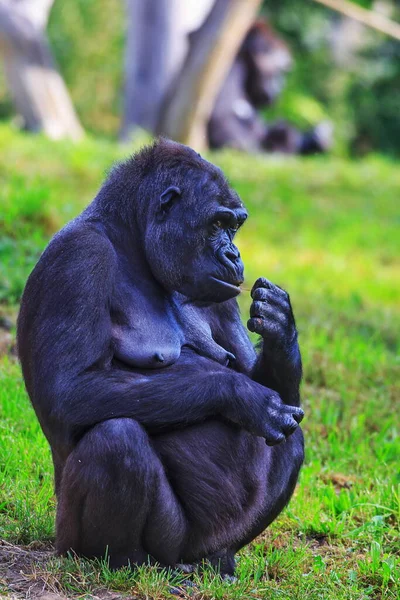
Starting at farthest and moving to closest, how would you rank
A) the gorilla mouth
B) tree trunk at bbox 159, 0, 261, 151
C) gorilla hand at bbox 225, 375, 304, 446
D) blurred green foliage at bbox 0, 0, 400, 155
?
1. blurred green foliage at bbox 0, 0, 400, 155
2. tree trunk at bbox 159, 0, 261, 151
3. the gorilla mouth
4. gorilla hand at bbox 225, 375, 304, 446

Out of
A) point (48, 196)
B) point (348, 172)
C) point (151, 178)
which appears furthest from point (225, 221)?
point (348, 172)

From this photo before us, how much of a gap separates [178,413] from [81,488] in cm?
36

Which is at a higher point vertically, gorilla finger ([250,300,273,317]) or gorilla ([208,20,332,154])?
gorilla ([208,20,332,154])

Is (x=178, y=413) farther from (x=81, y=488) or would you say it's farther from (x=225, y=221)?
(x=225, y=221)

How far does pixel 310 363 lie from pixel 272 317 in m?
2.48

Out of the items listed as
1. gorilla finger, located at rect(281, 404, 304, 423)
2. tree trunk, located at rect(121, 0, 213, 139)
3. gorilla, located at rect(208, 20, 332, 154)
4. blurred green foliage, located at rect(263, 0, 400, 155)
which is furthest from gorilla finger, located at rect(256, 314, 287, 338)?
blurred green foliage, located at rect(263, 0, 400, 155)

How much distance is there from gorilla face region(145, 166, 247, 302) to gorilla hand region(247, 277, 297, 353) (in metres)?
0.09

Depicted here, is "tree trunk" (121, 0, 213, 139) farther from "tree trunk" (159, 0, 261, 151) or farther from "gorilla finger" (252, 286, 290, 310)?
"gorilla finger" (252, 286, 290, 310)

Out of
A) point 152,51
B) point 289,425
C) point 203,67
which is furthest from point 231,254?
point 152,51

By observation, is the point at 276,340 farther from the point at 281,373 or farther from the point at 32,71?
the point at 32,71

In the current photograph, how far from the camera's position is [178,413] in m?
2.94

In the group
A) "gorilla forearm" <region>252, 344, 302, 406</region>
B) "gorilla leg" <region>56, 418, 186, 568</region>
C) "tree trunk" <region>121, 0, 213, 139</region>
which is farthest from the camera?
"tree trunk" <region>121, 0, 213, 139</region>

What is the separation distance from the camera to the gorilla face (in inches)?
125

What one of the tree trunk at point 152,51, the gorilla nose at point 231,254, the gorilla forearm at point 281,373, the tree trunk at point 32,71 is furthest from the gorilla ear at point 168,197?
the tree trunk at point 152,51
